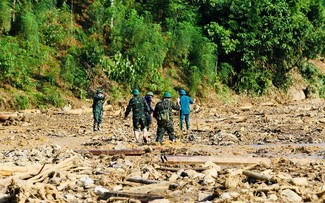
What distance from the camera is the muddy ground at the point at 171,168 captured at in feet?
25.6

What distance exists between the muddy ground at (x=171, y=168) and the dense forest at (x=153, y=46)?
762 centimetres

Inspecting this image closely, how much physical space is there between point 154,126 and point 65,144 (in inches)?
241

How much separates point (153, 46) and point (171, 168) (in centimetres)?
1927

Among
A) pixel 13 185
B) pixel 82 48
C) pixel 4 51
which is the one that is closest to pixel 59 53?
pixel 82 48

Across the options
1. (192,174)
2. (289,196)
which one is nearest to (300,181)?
(289,196)

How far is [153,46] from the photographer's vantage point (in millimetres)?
28891

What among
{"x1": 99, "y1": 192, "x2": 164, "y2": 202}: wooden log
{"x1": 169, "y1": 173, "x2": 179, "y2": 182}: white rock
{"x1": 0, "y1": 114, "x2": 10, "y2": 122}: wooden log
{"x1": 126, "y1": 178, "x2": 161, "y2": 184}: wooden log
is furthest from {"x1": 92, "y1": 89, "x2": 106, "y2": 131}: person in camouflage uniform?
{"x1": 99, "y1": 192, "x2": 164, "y2": 202}: wooden log

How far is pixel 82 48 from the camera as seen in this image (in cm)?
2858

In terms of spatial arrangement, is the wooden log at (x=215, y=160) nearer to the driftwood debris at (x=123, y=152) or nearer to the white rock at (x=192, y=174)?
the white rock at (x=192, y=174)

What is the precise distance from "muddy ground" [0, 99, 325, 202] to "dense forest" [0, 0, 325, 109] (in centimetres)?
762

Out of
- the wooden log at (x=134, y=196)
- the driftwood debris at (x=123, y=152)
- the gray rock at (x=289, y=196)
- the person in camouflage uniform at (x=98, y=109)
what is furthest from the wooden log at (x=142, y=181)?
the person in camouflage uniform at (x=98, y=109)

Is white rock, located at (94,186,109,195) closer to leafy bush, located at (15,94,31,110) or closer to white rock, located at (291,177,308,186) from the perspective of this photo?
white rock, located at (291,177,308,186)

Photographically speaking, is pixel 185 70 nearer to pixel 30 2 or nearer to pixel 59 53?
pixel 59 53

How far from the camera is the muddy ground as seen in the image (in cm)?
782
